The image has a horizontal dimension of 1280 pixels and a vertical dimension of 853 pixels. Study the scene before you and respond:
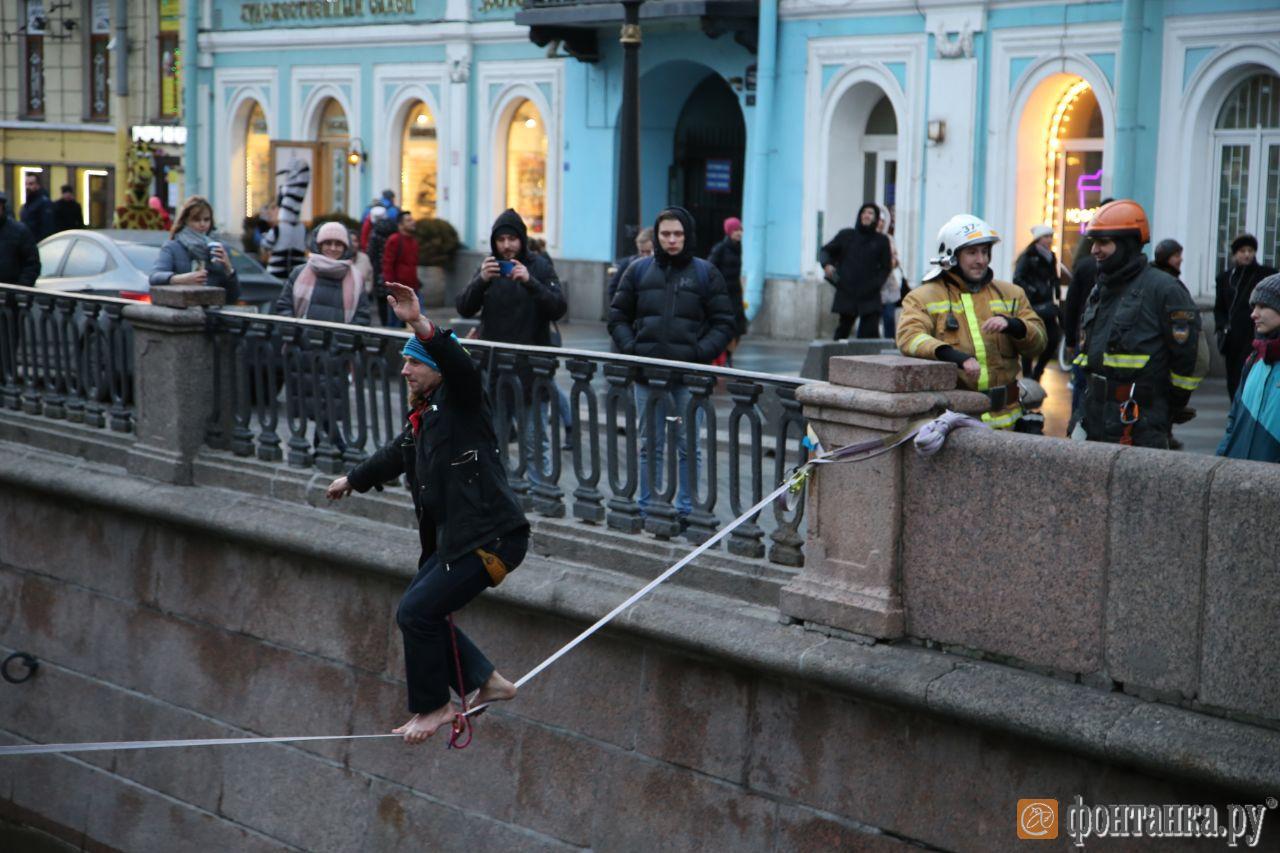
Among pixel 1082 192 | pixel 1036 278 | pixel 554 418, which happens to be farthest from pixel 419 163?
pixel 554 418

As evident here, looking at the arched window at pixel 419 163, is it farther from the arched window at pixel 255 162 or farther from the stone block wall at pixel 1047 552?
the stone block wall at pixel 1047 552

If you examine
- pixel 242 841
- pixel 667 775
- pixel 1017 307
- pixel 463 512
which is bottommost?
pixel 242 841

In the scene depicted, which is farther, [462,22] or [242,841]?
[462,22]

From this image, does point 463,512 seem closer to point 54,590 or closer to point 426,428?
point 426,428

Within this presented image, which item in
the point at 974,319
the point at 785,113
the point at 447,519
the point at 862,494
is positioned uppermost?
the point at 785,113

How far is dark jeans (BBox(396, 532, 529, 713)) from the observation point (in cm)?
694

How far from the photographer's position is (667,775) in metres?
7.57

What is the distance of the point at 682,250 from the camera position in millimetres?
9430

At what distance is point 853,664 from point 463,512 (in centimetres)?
150

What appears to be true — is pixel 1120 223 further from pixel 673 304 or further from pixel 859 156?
pixel 859 156

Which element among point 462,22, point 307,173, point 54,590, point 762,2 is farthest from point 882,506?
point 462,22

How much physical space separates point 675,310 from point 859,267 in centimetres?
937

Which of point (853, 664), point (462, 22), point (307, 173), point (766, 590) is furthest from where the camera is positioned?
point (462, 22)

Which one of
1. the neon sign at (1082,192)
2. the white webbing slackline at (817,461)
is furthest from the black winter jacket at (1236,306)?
the white webbing slackline at (817,461)
